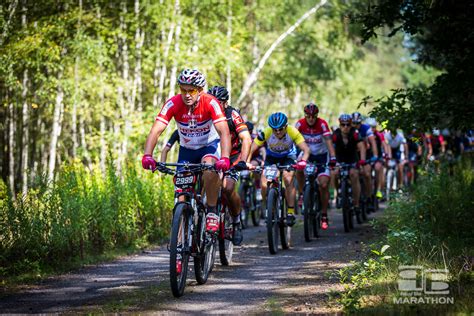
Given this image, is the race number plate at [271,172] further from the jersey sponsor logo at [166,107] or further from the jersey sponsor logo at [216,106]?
the jersey sponsor logo at [166,107]

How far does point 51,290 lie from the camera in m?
8.96

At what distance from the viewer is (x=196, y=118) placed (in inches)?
359

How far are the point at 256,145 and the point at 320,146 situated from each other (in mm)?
2275

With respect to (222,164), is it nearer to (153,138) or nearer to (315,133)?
(153,138)

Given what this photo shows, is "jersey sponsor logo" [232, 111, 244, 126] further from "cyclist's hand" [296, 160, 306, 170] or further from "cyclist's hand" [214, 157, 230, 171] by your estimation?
"cyclist's hand" [214, 157, 230, 171]

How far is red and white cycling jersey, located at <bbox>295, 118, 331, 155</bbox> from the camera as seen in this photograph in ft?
48.3

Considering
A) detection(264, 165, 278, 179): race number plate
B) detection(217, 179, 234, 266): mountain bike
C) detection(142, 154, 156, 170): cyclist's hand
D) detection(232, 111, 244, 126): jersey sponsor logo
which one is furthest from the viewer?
detection(264, 165, 278, 179): race number plate

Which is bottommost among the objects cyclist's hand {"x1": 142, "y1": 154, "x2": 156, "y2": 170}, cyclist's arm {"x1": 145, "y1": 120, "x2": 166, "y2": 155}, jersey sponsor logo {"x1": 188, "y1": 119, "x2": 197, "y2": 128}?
cyclist's hand {"x1": 142, "y1": 154, "x2": 156, "y2": 170}

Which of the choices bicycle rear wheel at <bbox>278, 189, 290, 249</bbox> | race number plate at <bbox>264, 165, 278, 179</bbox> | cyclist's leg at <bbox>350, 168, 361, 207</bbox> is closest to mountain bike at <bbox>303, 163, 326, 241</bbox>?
bicycle rear wheel at <bbox>278, 189, 290, 249</bbox>

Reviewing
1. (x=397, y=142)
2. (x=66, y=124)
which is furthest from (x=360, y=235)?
(x=66, y=124)

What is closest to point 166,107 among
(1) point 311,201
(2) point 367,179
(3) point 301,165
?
(3) point 301,165

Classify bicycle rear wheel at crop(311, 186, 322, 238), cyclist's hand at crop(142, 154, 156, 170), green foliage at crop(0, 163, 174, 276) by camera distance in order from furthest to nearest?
1. bicycle rear wheel at crop(311, 186, 322, 238)
2. green foliage at crop(0, 163, 174, 276)
3. cyclist's hand at crop(142, 154, 156, 170)

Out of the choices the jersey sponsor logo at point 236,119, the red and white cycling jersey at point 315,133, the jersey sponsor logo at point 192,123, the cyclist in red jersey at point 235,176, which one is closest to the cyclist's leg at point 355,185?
the red and white cycling jersey at point 315,133

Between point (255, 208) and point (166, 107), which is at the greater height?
point (166, 107)
